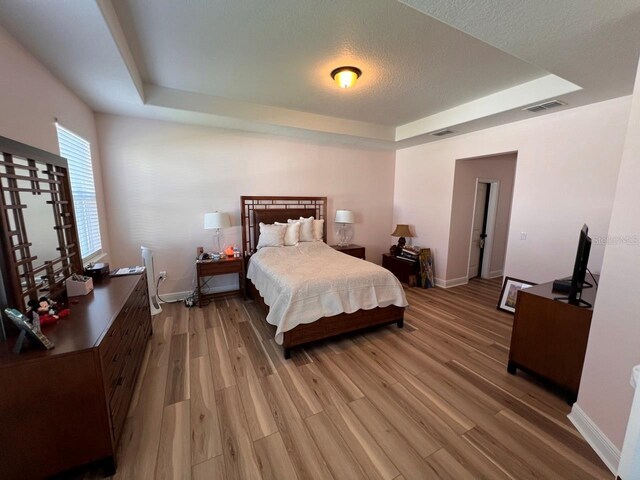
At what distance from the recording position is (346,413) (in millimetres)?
1914

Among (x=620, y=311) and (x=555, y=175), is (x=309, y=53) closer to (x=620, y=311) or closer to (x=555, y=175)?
(x=620, y=311)

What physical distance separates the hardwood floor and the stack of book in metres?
1.88

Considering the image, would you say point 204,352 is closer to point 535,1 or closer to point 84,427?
point 84,427

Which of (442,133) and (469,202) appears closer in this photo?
(442,133)

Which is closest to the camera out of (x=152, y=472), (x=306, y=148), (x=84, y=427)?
(x=84, y=427)

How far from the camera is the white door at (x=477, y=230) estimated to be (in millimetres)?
4898

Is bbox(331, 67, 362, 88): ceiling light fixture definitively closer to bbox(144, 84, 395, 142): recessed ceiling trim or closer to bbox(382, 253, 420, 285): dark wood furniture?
bbox(144, 84, 395, 142): recessed ceiling trim

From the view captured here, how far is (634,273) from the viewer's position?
1.48m

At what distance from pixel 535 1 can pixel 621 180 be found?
1.17 m

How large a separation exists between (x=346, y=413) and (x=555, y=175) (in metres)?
3.68

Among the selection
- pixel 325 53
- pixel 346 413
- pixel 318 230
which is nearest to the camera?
pixel 346 413

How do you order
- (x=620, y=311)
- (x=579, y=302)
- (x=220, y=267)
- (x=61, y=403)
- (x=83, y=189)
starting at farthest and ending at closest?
1. (x=220, y=267)
2. (x=83, y=189)
3. (x=579, y=302)
4. (x=620, y=311)
5. (x=61, y=403)

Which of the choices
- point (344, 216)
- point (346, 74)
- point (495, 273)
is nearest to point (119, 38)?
point (346, 74)

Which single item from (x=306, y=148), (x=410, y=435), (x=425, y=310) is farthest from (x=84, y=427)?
(x=306, y=148)
